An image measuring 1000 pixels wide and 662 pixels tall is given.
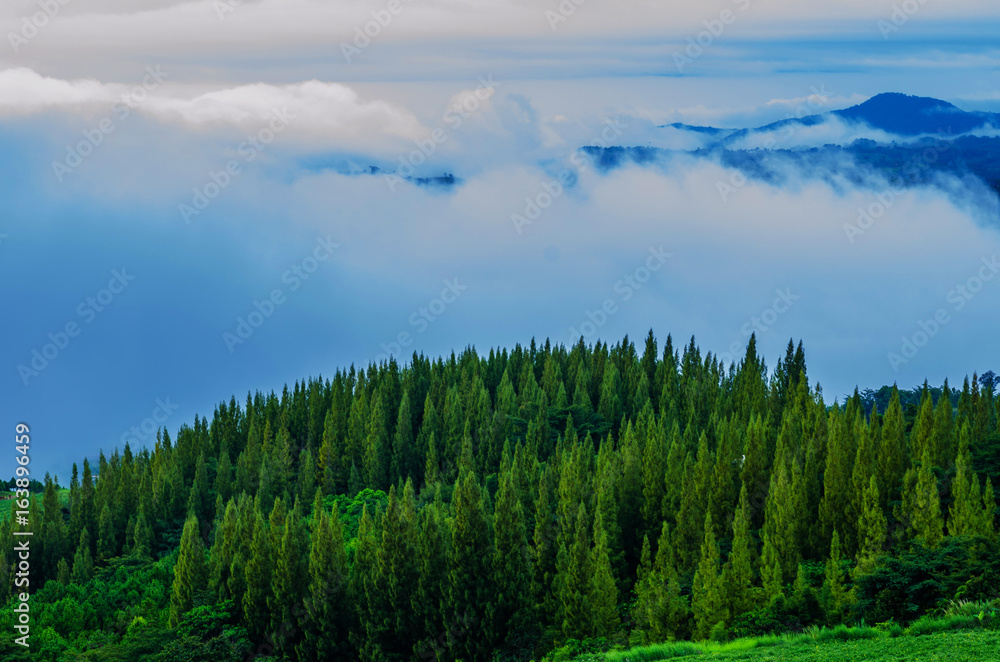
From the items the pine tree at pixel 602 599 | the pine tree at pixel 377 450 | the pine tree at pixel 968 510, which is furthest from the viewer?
the pine tree at pixel 377 450

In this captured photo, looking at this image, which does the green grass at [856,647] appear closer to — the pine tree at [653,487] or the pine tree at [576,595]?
the pine tree at [576,595]

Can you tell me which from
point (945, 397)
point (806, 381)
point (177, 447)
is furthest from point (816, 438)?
point (177, 447)

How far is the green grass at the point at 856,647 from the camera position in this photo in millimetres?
22391

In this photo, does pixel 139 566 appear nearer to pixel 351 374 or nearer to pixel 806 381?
pixel 351 374

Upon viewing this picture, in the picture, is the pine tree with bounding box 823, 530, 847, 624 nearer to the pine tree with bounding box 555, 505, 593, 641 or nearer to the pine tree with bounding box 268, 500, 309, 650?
the pine tree with bounding box 555, 505, 593, 641

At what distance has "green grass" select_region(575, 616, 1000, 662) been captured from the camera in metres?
22.4

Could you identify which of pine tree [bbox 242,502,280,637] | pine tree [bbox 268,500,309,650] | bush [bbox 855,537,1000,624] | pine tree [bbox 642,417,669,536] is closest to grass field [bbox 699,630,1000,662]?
bush [bbox 855,537,1000,624]

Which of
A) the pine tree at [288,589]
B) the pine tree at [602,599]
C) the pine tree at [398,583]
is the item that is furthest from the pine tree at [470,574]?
the pine tree at [288,589]

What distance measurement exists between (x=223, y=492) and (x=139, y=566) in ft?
34.5

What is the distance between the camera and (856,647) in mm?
24125

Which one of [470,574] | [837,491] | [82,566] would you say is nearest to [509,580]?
[470,574]

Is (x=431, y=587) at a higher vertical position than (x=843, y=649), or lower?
higher

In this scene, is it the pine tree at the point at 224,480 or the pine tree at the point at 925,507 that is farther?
the pine tree at the point at 224,480

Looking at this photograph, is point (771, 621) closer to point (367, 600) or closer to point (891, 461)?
point (891, 461)
